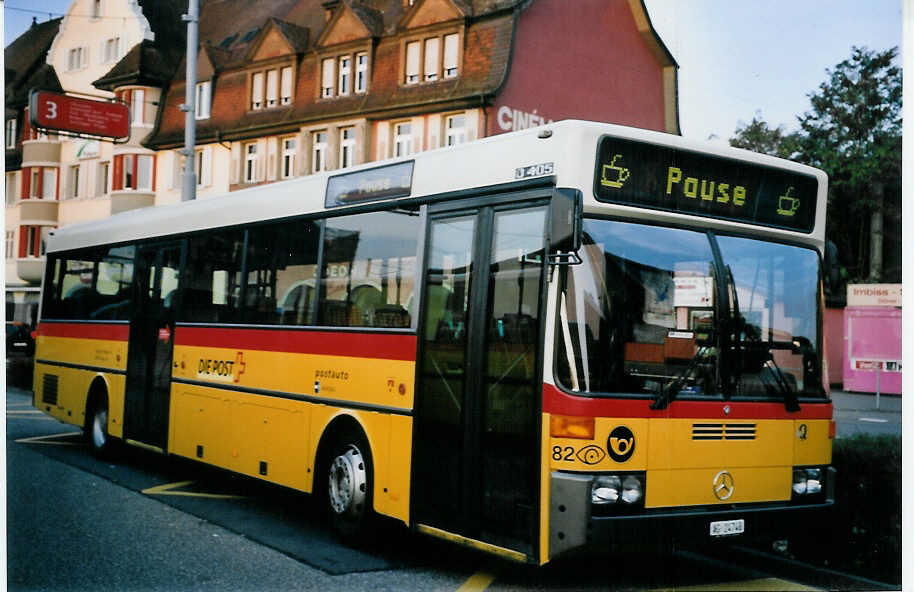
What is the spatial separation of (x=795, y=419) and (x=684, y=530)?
3.53 feet

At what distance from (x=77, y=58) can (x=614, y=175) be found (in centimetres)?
422

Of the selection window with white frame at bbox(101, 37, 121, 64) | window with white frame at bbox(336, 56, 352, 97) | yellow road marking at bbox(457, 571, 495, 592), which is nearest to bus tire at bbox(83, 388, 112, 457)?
window with white frame at bbox(336, 56, 352, 97)

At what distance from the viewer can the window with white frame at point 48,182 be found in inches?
311

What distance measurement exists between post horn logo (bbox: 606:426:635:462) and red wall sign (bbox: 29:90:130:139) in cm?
440

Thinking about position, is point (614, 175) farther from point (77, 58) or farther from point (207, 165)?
point (207, 165)

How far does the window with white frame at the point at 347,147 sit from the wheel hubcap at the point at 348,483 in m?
2.22

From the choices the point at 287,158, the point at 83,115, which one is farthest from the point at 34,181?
the point at 287,158

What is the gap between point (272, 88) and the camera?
1056 cm

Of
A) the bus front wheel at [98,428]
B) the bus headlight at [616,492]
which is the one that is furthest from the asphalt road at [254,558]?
the bus front wheel at [98,428]

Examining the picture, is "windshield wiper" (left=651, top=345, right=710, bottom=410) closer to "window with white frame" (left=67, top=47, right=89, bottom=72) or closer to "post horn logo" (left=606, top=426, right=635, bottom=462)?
"post horn logo" (left=606, top=426, right=635, bottom=462)

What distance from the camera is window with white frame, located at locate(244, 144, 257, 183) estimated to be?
384 inches

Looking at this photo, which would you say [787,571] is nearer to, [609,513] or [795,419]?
[795,419]

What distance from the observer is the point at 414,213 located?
24.0 ft
